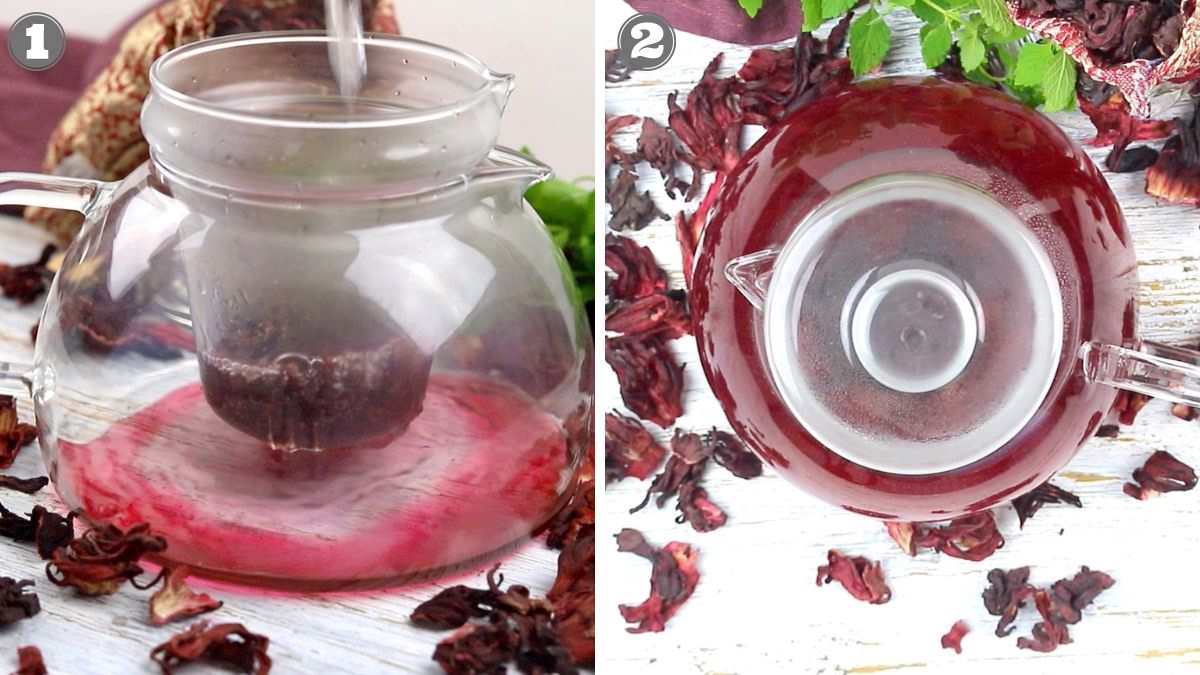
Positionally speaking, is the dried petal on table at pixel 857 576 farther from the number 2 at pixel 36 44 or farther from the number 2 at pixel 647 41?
the number 2 at pixel 36 44

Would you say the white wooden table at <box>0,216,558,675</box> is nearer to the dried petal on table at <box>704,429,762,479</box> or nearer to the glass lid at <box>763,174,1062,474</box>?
the dried petal on table at <box>704,429,762,479</box>

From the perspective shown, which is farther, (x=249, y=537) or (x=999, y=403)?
(x=249, y=537)

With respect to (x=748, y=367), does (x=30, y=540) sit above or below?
below

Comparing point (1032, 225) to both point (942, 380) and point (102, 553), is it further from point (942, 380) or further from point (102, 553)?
point (102, 553)

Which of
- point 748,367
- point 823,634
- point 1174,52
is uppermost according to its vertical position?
point 1174,52

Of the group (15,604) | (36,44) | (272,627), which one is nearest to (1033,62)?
(272,627)

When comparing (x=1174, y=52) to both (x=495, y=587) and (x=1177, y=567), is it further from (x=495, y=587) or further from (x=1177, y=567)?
(x=495, y=587)

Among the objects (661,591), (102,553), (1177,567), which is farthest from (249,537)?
(1177,567)
